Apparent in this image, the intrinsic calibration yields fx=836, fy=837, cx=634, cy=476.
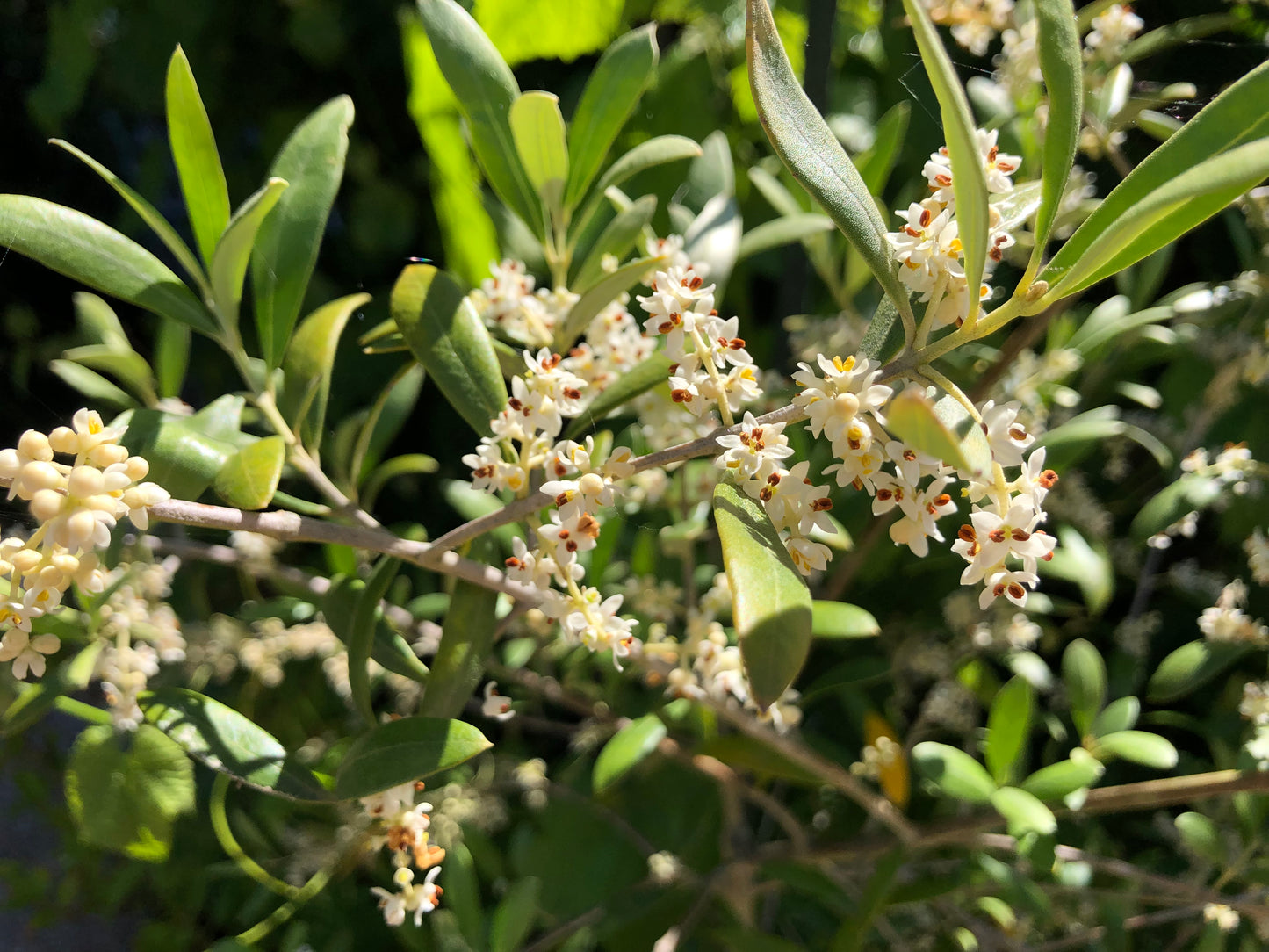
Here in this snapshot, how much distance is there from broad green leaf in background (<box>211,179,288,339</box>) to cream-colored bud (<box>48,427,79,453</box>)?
19 centimetres

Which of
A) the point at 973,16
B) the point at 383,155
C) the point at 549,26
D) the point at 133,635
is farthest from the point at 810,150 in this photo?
the point at 383,155

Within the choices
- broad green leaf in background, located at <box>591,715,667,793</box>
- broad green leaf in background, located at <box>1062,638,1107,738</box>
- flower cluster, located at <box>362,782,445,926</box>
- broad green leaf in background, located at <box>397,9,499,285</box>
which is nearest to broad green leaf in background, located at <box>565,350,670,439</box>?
flower cluster, located at <box>362,782,445,926</box>

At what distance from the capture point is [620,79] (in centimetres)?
72

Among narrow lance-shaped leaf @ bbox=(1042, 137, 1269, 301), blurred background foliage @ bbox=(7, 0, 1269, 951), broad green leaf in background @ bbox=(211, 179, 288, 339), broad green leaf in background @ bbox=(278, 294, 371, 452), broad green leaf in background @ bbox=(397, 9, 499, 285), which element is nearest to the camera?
narrow lance-shaped leaf @ bbox=(1042, 137, 1269, 301)

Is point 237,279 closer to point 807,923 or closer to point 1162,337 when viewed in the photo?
point 1162,337

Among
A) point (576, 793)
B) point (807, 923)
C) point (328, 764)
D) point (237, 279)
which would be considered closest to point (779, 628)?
point (237, 279)

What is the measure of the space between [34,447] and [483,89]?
42 centimetres

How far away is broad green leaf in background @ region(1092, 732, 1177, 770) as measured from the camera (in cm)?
83

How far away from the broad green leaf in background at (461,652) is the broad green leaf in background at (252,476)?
0.16m

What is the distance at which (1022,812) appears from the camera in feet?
2.59

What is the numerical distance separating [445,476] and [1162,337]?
97 cm

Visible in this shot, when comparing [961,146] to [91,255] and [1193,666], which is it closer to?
[91,255]

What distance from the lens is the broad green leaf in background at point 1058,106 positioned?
1.38 feet

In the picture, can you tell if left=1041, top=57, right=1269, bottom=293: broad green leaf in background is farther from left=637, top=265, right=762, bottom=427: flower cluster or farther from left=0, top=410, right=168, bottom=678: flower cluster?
left=0, top=410, right=168, bottom=678: flower cluster
